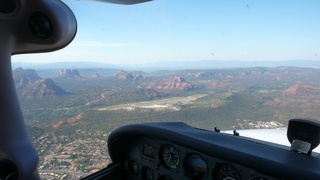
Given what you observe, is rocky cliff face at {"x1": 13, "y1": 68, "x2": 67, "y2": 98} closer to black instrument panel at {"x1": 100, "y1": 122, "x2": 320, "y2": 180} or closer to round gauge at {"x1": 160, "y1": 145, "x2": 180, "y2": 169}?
black instrument panel at {"x1": 100, "y1": 122, "x2": 320, "y2": 180}

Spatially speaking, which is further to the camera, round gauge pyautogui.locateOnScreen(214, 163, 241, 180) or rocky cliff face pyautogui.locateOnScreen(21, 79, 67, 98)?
rocky cliff face pyautogui.locateOnScreen(21, 79, 67, 98)

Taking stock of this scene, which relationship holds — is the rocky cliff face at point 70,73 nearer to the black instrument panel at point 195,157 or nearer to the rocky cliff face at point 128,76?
the rocky cliff face at point 128,76

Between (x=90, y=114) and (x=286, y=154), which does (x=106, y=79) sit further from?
(x=286, y=154)

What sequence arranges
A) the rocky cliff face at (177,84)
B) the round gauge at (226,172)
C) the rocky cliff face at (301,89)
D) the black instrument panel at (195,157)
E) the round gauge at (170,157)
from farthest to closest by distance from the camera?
the rocky cliff face at (177,84) < the rocky cliff face at (301,89) < the round gauge at (170,157) < the round gauge at (226,172) < the black instrument panel at (195,157)

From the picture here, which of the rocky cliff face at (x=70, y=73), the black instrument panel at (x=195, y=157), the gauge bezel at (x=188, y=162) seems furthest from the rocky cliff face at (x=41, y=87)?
the gauge bezel at (x=188, y=162)

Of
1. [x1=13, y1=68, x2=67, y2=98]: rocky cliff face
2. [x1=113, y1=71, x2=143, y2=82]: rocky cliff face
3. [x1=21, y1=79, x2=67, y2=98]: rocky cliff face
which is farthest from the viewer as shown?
[x1=113, y1=71, x2=143, y2=82]: rocky cliff face

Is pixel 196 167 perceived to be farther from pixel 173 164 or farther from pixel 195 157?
pixel 173 164

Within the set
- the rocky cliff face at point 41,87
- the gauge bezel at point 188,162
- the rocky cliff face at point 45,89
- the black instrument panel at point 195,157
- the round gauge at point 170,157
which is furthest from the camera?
the rocky cliff face at point 45,89

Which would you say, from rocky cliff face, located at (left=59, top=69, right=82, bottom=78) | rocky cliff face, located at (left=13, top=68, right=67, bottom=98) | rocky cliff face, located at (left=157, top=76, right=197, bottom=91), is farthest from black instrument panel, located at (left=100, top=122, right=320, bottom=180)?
rocky cliff face, located at (left=59, top=69, right=82, bottom=78)
